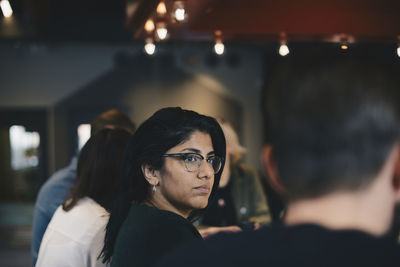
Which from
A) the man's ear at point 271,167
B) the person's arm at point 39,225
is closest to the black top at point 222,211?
the person's arm at point 39,225

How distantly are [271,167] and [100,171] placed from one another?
152cm

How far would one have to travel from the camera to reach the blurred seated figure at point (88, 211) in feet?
6.89

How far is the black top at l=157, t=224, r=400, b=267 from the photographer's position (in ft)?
2.56

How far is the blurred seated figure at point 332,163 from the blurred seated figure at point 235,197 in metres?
2.83

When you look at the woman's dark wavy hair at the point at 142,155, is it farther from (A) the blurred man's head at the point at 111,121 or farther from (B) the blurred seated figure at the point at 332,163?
(A) the blurred man's head at the point at 111,121

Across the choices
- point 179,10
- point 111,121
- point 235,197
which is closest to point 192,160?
point 111,121

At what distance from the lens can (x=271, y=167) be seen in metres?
0.93

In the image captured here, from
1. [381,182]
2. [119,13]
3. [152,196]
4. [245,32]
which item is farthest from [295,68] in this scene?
[119,13]

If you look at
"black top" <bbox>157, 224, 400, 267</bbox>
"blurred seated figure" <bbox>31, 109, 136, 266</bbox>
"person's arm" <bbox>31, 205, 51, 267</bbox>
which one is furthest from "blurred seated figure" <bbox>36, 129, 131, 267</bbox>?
"black top" <bbox>157, 224, 400, 267</bbox>

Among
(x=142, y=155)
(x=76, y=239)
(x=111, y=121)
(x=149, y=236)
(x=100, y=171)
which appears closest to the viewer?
(x=149, y=236)

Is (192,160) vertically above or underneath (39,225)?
above

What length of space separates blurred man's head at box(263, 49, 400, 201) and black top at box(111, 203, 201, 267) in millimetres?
663

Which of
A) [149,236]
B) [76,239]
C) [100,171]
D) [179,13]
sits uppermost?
[179,13]

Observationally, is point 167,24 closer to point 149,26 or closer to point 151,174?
point 149,26
